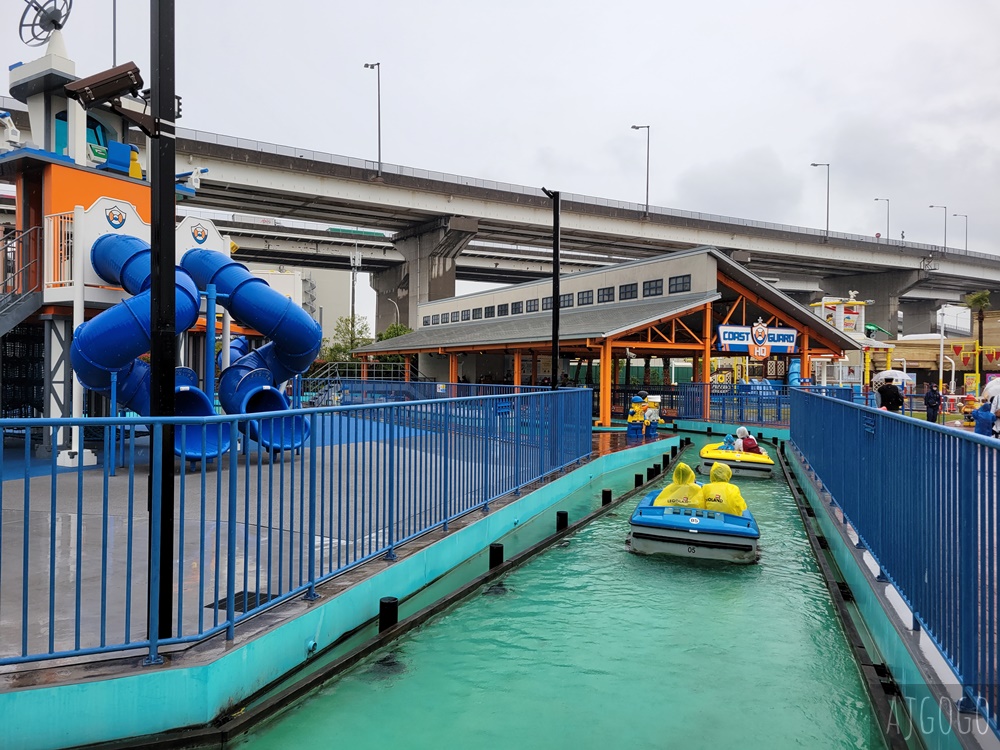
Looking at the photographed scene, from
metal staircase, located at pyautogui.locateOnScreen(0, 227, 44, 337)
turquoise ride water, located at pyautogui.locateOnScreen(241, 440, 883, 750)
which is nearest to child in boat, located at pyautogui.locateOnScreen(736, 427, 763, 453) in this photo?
turquoise ride water, located at pyautogui.locateOnScreen(241, 440, 883, 750)

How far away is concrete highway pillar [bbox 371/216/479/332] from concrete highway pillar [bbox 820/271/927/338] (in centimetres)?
5228

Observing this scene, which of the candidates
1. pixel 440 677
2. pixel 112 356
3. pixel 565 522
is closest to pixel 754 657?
pixel 440 677

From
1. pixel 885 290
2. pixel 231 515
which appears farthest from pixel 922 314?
pixel 231 515

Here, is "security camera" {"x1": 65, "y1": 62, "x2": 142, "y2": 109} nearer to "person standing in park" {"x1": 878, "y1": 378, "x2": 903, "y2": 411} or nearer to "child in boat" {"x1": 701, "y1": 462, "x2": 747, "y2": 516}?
"child in boat" {"x1": 701, "y1": 462, "x2": 747, "y2": 516}

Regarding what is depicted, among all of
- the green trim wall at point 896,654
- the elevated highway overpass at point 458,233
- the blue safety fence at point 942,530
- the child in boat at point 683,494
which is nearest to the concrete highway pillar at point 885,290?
the elevated highway overpass at point 458,233

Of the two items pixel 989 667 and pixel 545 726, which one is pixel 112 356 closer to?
pixel 545 726

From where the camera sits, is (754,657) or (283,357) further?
(283,357)

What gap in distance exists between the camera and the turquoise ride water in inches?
173

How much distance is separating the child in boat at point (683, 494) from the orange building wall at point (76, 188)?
11499 mm

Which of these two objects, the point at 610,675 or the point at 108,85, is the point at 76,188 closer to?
the point at 108,85

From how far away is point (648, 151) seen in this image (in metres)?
72.4

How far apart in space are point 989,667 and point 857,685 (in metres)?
2.35

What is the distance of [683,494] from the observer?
920 cm

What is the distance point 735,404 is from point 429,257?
119 feet
